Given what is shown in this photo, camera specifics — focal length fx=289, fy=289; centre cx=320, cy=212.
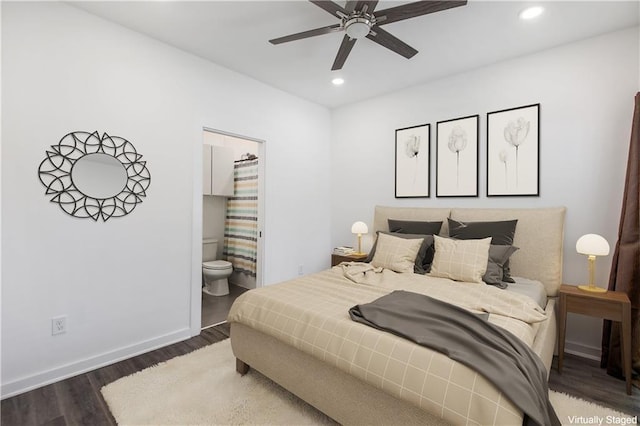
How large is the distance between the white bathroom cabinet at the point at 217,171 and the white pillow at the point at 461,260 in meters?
3.20

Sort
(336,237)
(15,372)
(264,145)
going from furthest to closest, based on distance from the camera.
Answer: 1. (336,237)
2. (264,145)
3. (15,372)

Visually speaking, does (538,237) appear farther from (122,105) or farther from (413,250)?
(122,105)

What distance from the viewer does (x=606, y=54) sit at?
246cm

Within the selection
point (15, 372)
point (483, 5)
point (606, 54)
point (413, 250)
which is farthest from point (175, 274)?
point (606, 54)

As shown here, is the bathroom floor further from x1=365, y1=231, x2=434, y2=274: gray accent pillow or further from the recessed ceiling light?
the recessed ceiling light

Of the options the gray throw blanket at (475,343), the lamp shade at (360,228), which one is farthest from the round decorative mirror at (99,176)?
the lamp shade at (360,228)

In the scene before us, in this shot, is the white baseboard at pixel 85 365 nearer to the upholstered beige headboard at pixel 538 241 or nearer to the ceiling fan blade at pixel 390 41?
the ceiling fan blade at pixel 390 41

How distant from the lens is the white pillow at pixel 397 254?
8.99ft

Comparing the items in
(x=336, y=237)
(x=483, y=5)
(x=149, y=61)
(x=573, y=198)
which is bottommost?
(x=336, y=237)

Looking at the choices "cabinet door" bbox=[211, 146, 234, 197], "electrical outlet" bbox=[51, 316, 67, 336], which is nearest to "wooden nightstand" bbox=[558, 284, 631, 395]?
"electrical outlet" bbox=[51, 316, 67, 336]

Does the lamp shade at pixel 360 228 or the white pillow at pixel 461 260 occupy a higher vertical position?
the lamp shade at pixel 360 228

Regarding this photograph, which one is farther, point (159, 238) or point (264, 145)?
point (264, 145)

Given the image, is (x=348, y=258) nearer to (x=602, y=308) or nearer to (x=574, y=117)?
(x=602, y=308)

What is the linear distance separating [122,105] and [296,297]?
7.02 ft
